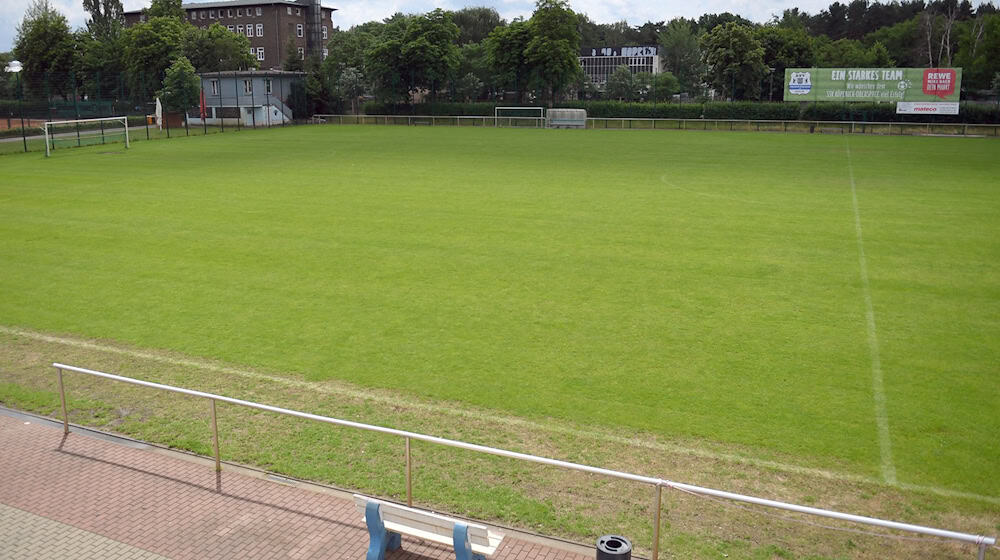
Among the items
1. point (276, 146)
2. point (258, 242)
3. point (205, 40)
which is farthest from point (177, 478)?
point (205, 40)

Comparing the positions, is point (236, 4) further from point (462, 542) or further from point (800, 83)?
point (462, 542)

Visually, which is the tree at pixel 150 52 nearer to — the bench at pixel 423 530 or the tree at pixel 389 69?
the tree at pixel 389 69

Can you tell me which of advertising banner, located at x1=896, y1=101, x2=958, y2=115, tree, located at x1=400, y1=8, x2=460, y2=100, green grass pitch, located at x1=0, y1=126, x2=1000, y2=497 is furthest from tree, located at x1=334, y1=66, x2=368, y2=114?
advertising banner, located at x1=896, y1=101, x2=958, y2=115

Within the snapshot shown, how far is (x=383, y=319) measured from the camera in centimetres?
1485

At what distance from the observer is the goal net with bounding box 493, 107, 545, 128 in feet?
226

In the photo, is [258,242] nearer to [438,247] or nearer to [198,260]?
[198,260]

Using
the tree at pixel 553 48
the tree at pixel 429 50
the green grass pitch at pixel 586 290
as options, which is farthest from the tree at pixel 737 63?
the green grass pitch at pixel 586 290

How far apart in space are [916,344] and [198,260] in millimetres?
15748

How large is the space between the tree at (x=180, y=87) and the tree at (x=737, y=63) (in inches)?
1816

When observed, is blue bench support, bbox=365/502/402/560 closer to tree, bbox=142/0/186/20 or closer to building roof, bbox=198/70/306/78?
building roof, bbox=198/70/306/78

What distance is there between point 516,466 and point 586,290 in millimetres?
7703

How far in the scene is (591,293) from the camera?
1644cm

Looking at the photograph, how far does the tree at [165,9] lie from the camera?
321 ft

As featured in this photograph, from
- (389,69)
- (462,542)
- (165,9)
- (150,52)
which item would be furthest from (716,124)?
(165,9)
